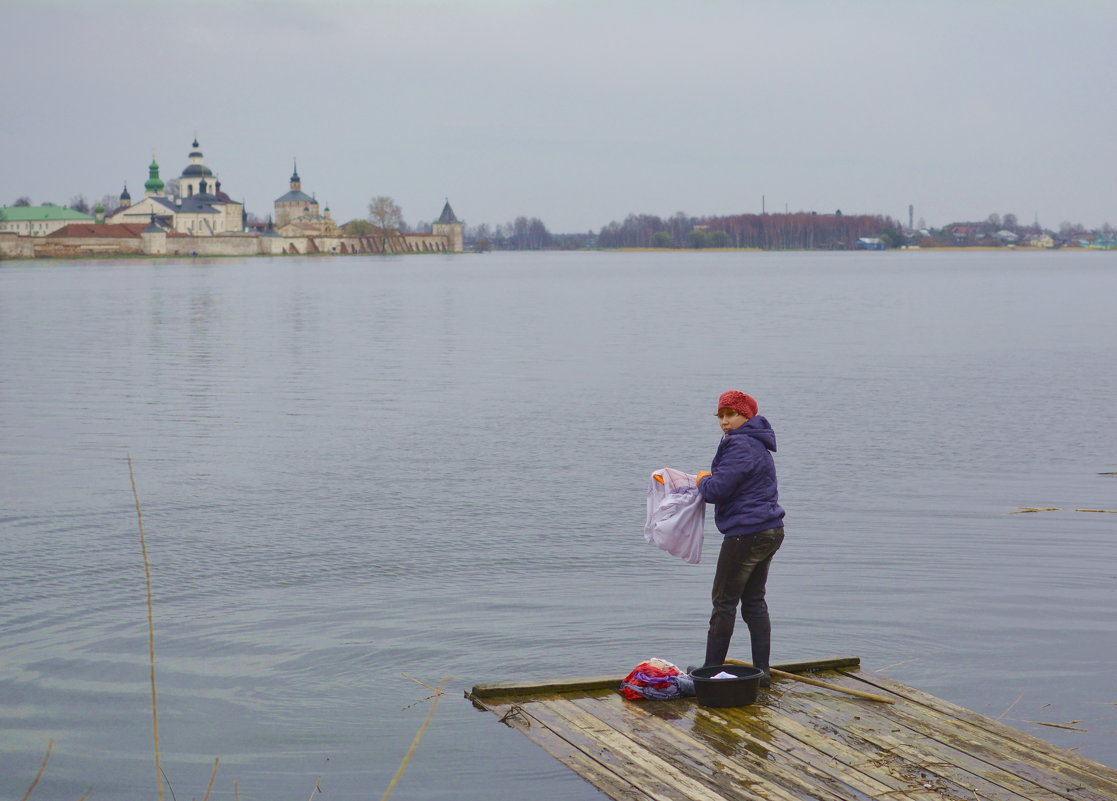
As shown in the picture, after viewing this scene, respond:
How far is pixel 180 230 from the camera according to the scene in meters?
172

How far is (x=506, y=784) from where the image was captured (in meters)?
6.11

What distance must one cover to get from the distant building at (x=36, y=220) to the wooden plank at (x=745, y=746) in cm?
19195

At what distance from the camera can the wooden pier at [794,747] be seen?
513 centimetres

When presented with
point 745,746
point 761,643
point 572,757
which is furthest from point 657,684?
point 572,757

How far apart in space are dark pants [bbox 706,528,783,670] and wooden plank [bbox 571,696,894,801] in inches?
13.2

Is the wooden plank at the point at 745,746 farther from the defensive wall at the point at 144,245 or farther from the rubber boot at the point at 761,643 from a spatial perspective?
the defensive wall at the point at 144,245

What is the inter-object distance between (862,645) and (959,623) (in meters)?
0.94

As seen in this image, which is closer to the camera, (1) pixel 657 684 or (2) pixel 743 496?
(2) pixel 743 496

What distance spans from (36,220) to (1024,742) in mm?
196134

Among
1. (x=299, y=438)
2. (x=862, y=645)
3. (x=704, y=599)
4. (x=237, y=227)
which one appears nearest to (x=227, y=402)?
(x=299, y=438)

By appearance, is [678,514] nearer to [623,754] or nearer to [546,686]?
[546,686]

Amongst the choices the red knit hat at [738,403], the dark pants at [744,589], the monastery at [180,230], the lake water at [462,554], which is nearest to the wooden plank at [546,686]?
the lake water at [462,554]

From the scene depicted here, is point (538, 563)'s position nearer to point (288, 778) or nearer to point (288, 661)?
point (288, 661)

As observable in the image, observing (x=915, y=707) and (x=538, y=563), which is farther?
(x=538, y=563)
